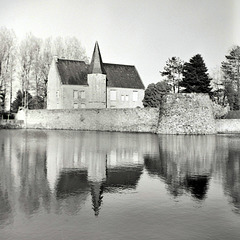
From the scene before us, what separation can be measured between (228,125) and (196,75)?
20.4 ft

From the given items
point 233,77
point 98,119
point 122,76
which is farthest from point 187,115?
point 122,76

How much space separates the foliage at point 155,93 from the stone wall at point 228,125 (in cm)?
1394

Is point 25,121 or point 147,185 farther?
point 25,121

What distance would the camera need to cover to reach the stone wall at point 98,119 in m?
38.3

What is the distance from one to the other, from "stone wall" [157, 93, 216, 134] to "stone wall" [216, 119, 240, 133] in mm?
2570

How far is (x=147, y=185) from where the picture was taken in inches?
396

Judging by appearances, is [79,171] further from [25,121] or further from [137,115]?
[25,121]

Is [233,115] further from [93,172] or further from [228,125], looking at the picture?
[93,172]

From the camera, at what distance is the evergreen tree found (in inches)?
1549

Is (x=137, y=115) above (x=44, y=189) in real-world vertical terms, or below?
above

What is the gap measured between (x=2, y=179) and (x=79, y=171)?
255 centimetres


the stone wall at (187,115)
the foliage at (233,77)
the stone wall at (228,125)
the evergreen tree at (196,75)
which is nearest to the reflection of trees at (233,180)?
the stone wall at (187,115)

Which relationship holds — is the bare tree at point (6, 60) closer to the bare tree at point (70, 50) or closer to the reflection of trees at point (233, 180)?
the bare tree at point (70, 50)

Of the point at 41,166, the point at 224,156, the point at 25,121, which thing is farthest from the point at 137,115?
the point at 41,166
